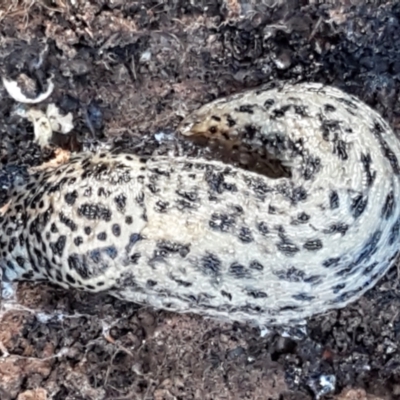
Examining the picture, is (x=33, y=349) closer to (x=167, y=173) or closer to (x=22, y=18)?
(x=167, y=173)

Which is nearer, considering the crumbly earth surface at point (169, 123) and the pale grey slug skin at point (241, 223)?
the pale grey slug skin at point (241, 223)

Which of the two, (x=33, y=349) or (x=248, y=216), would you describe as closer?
(x=248, y=216)

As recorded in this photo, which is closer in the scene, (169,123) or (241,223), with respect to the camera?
(241,223)

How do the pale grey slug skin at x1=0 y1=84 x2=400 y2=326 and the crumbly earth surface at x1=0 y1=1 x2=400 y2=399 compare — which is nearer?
→ the pale grey slug skin at x1=0 y1=84 x2=400 y2=326

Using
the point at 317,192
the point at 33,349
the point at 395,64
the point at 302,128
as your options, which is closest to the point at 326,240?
the point at 317,192
